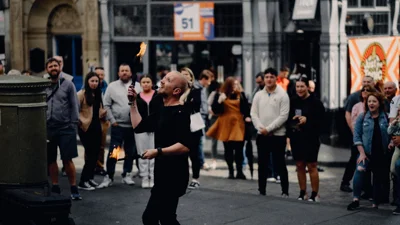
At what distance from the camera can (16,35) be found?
2550cm

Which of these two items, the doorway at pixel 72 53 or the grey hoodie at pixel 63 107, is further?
the doorway at pixel 72 53

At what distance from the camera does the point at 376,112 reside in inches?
440

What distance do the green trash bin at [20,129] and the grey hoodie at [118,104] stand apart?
314 cm

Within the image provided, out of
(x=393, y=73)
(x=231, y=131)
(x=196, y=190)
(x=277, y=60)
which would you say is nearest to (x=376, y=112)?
(x=196, y=190)

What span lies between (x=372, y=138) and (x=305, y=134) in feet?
3.23

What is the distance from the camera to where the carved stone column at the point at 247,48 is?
71.3 ft

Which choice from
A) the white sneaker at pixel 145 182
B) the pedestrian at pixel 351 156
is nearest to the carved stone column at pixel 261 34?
the pedestrian at pixel 351 156

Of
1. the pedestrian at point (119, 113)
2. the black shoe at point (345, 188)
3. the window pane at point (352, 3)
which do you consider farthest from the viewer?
the window pane at point (352, 3)

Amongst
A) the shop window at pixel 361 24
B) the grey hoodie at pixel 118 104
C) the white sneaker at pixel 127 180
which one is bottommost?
the white sneaker at pixel 127 180

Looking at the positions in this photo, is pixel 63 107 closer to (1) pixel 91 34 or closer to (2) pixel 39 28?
(1) pixel 91 34

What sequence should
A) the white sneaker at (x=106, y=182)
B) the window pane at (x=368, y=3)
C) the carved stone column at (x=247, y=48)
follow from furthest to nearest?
the carved stone column at (x=247, y=48) < the window pane at (x=368, y=3) < the white sneaker at (x=106, y=182)

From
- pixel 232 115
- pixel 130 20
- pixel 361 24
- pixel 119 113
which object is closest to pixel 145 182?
pixel 119 113

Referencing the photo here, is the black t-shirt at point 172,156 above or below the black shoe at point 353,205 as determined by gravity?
above

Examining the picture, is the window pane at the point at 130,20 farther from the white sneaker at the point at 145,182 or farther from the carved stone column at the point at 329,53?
the white sneaker at the point at 145,182
